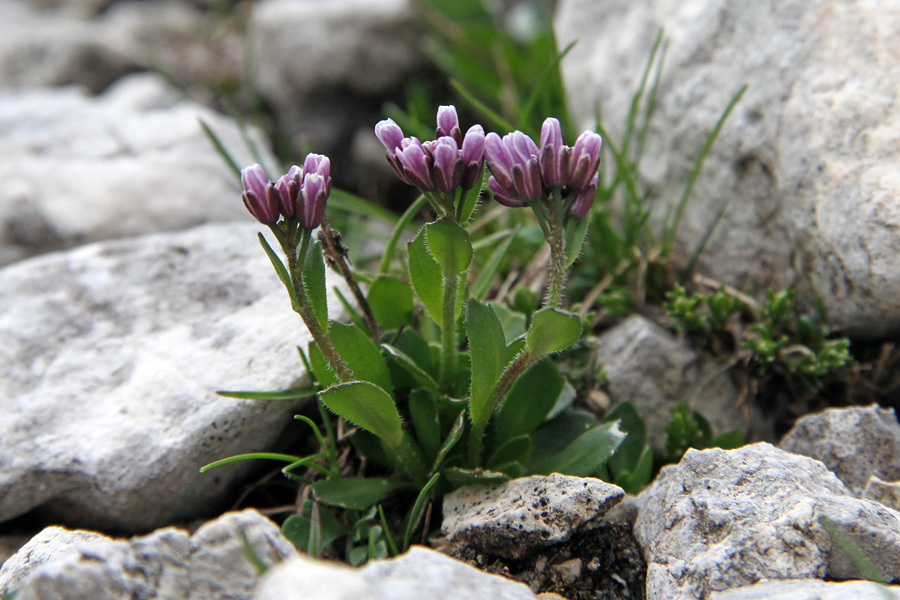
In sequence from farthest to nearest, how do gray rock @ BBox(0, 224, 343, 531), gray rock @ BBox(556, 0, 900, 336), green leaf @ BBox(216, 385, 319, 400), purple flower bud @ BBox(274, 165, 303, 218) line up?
gray rock @ BBox(556, 0, 900, 336), gray rock @ BBox(0, 224, 343, 531), green leaf @ BBox(216, 385, 319, 400), purple flower bud @ BBox(274, 165, 303, 218)

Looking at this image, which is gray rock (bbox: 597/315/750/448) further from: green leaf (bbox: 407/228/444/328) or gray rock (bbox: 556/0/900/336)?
green leaf (bbox: 407/228/444/328)

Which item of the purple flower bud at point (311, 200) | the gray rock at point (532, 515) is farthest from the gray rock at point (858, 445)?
the purple flower bud at point (311, 200)

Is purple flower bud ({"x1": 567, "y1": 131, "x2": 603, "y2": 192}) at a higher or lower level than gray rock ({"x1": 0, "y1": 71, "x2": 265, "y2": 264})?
higher

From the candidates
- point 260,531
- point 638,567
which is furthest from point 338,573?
point 638,567

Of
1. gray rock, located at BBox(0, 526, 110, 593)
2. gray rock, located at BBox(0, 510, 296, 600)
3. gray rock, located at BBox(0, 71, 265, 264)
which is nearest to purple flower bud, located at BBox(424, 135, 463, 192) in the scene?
gray rock, located at BBox(0, 510, 296, 600)

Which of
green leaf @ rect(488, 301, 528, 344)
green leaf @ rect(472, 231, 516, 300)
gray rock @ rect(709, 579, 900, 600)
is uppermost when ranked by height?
green leaf @ rect(472, 231, 516, 300)

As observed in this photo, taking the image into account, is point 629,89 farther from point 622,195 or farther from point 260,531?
point 260,531
